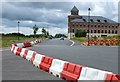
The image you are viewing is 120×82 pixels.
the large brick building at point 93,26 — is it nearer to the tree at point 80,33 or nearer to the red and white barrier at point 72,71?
→ the tree at point 80,33

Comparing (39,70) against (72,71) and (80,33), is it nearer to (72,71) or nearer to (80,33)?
(72,71)

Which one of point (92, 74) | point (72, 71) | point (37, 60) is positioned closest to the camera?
point (92, 74)

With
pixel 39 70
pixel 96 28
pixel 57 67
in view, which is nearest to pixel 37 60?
pixel 39 70

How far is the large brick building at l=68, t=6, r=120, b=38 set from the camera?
575 ft

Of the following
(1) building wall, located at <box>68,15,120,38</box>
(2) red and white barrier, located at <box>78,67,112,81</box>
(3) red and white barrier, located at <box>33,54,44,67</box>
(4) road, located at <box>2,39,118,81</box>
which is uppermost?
(1) building wall, located at <box>68,15,120,38</box>

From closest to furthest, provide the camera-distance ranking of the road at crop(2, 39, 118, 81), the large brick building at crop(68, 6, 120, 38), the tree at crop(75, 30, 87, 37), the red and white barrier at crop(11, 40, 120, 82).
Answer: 1. the red and white barrier at crop(11, 40, 120, 82)
2. the road at crop(2, 39, 118, 81)
3. the tree at crop(75, 30, 87, 37)
4. the large brick building at crop(68, 6, 120, 38)

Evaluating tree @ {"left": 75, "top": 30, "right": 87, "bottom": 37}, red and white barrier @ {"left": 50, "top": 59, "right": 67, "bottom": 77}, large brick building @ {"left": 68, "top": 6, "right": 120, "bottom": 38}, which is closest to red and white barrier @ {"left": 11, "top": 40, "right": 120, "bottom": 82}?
red and white barrier @ {"left": 50, "top": 59, "right": 67, "bottom": 77}

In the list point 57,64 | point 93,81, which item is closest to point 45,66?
point 57,64

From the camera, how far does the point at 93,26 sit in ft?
584

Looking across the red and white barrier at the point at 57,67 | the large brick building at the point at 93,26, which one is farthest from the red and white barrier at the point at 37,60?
the large brick building at the point at 93,26

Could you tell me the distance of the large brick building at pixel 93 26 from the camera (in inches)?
6905

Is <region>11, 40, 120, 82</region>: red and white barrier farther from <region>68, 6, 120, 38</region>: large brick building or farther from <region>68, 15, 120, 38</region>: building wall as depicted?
<region>68, 15, 120, 38</region>: building wall

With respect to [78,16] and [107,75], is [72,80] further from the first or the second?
[78,16]

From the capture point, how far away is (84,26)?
6905 inches
